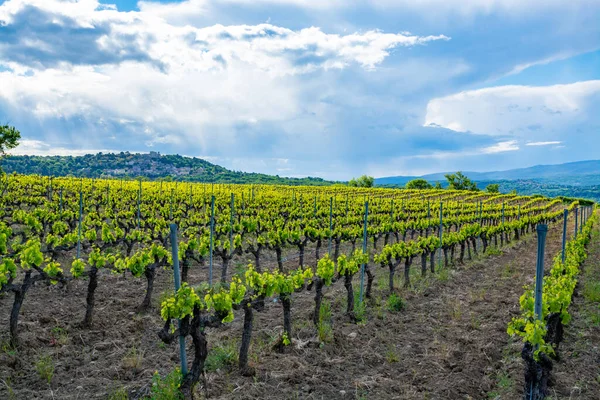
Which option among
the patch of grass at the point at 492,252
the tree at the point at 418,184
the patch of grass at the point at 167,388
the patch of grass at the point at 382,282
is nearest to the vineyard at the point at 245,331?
the patch of grass at the point at 167,388

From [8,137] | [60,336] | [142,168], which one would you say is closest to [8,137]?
[8,137]

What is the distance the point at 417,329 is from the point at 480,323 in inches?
54.9

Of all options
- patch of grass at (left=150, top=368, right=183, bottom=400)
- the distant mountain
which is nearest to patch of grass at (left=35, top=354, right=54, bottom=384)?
patch of grass at (left=150, top=368, right=183, bottom=400)

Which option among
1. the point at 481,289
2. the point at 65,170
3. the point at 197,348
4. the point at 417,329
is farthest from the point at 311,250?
the point at 65,170

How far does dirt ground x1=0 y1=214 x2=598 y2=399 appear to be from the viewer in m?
5.93

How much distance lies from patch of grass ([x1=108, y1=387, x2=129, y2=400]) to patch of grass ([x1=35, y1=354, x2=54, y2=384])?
3.40 feet

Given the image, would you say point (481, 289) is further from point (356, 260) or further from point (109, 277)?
point (109, 277)

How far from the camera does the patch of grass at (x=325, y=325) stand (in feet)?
25.0

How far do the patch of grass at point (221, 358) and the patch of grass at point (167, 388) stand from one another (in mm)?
891

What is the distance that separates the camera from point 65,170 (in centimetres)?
11431

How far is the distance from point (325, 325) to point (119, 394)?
3.87m

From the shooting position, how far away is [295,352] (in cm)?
716

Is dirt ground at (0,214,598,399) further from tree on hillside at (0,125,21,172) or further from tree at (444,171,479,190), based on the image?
tree at (444,171,479,190)

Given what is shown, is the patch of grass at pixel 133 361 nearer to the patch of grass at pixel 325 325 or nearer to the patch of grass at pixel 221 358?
the patch of grass at pixel 221 358
